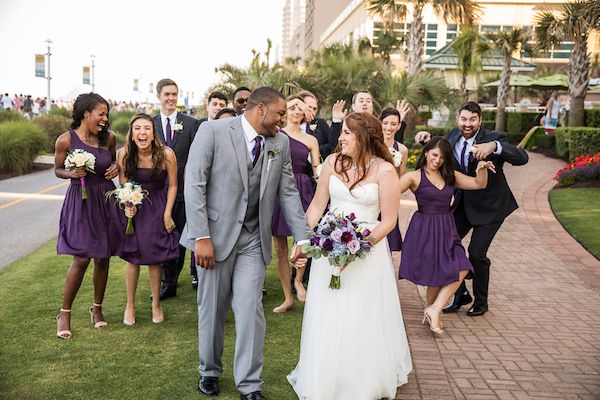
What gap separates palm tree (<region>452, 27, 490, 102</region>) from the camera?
37188 mm

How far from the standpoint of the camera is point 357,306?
495cm

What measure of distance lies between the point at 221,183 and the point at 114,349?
211 cm

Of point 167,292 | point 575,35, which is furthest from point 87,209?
point 575,35

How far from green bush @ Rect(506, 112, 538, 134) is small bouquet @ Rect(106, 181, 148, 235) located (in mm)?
30423

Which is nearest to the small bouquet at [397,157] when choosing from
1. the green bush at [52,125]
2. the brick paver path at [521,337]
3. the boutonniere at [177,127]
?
the brick paver path at [521,337]

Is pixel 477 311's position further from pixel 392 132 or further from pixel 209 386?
pixel 209 386

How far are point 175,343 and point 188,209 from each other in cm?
196

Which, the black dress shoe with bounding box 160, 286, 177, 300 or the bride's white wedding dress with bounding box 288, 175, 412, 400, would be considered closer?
the bride's white wedding dress with bounding box 288, 175, 412, 400

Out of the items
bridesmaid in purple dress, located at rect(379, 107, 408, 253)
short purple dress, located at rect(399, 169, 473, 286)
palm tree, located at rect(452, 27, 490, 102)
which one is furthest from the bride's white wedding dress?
palm tree, located at rect(452, 27, 490, 102)

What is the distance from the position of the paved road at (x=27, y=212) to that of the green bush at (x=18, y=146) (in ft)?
2.00

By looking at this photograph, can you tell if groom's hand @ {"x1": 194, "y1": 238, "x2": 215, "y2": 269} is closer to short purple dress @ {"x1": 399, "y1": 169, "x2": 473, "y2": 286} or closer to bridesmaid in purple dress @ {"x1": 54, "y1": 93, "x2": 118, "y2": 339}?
bridesmaid in purple dress @ {"x1": 54, "y1": 93, "x2": 118, "y2": 339}

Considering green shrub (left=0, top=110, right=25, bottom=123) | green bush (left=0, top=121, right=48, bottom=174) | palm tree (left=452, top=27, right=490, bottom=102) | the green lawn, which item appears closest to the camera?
the green lawn

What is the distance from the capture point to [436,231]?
671cm

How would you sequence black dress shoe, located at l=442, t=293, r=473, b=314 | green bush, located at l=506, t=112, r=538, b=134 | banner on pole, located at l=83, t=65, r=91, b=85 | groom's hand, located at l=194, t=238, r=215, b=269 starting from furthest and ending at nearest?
1. banner on pole, located at l=83, t=65, r=91, b=85
2. green bush, located at l=506, t=112, r=538, b=134
3. black dress shoe, located at l=442, t=293, r=473, b=314
4. groom's hand, located at l=194, t=238, r=215, b=269
